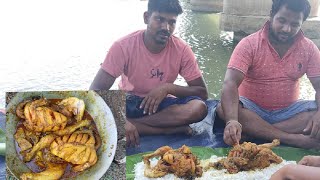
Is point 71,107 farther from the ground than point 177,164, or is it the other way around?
point 71,107

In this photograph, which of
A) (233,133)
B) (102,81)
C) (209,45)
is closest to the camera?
(233,133)

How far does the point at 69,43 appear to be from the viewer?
421 inches

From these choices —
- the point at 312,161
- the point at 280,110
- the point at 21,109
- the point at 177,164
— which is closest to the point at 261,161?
the point at 312,161

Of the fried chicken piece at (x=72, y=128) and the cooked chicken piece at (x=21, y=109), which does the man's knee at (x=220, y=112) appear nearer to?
the fried chicken piece at (x=72, y=128)

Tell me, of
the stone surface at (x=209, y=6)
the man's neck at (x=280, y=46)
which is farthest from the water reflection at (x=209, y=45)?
the man's neck at (x=280, y=46)

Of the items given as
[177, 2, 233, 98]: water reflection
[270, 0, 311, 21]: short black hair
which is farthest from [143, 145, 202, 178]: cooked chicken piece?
[177, 2, 233, 98]: water reflection

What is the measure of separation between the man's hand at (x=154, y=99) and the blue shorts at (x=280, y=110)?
755 millimetres

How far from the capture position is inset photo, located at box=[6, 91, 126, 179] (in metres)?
1.95

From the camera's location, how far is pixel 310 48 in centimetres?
393

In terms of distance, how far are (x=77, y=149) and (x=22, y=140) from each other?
0.87 ft

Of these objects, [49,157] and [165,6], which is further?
[165,6]

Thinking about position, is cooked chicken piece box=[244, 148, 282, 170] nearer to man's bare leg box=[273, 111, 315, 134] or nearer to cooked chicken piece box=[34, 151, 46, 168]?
man's bare leg box=[273, 111, 315, 134]

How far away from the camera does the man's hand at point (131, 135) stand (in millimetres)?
3443

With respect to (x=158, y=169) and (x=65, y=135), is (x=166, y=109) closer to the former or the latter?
Result: (x=158, y=169)
